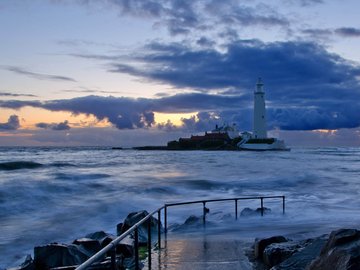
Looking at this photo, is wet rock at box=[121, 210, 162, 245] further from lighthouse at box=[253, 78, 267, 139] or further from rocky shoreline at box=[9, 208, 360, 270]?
lighthouse at box=[253, 78, 267, 139]

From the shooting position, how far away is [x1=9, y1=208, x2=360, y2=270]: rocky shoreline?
155 inches

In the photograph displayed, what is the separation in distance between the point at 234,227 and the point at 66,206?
30.9ft

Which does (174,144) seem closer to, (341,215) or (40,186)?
(40,186)

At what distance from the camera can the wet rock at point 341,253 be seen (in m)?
3.63

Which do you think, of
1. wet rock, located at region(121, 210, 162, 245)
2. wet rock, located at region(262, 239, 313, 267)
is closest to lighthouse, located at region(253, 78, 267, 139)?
wet rock, located at region(121, 210, 162, 245)

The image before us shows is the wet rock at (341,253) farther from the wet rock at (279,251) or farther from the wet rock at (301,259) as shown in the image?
the wet rock at (279,251)

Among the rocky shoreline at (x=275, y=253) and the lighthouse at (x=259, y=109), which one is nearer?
the rocky shoreline at (x=275, y=253)

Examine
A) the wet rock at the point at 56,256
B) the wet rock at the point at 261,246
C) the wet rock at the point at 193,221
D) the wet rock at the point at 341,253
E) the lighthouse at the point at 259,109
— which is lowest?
the wet rock at the point at 193,221

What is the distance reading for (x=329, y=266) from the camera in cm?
394

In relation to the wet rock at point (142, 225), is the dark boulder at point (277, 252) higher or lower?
higher

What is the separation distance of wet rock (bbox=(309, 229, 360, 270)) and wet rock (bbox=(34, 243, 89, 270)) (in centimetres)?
390

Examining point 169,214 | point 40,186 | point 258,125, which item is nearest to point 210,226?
point 169,214

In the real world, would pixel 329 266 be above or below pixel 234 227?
above

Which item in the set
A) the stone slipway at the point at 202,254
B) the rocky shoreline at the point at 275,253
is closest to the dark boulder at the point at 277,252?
the rocky shoreline at the point at 275,253
